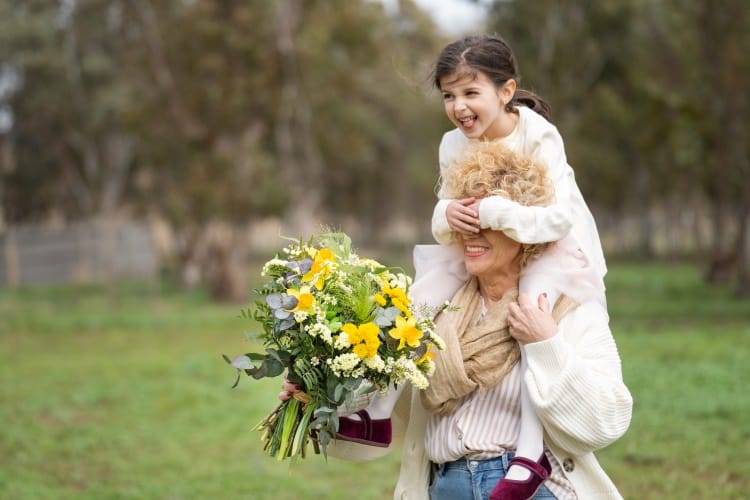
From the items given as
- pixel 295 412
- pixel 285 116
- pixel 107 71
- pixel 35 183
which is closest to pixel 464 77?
pixel 295 412

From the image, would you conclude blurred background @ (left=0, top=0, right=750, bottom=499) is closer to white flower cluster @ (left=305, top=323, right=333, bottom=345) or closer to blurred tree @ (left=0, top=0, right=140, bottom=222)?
blurred tree @ (left=0, top=0, right=140, bottom=222)

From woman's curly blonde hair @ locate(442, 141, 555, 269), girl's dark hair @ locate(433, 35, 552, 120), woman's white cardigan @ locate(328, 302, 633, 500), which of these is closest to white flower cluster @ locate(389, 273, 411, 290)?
woman's curly blonde hair @ locate(442, 141, 555, 269)

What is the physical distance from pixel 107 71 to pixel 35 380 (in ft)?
68.5

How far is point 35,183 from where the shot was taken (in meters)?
38.1

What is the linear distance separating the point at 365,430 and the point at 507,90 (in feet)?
4.68

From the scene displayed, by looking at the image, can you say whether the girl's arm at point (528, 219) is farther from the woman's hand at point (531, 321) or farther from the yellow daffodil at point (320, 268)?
the yellow daffodil at point (320, 268)

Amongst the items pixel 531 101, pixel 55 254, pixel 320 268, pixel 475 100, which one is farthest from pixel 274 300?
pixel 55 254

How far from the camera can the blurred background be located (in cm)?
867

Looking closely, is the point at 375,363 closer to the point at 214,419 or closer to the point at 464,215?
the point at 464,215

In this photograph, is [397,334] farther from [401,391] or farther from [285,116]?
[285,116]

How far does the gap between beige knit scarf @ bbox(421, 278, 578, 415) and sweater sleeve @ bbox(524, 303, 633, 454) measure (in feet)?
0.42

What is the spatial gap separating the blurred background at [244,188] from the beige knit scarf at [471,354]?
2.63 ft

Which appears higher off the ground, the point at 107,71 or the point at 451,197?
the point at 107,71

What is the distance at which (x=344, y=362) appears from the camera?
10.6ft
